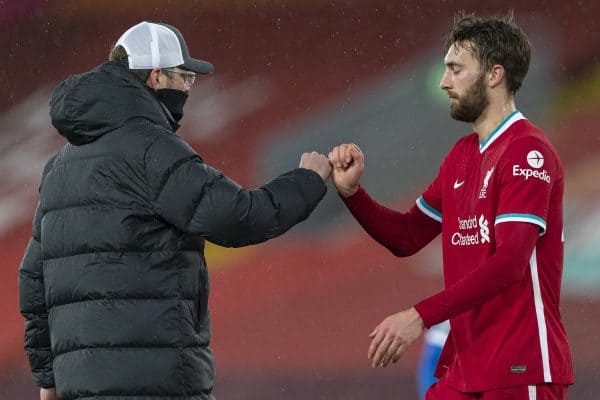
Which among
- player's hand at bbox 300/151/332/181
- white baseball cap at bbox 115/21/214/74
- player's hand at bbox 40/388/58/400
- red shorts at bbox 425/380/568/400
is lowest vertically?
red shorts at bbox 425/380/568/400

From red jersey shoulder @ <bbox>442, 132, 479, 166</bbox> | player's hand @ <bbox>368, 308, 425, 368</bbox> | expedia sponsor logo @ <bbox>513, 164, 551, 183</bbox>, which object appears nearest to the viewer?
player's hand @ <bbox>368, 308, 425, 368</bbox>

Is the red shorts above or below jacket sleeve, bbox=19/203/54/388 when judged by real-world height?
below

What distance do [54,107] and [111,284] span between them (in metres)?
0.47

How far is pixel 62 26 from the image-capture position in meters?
7.50

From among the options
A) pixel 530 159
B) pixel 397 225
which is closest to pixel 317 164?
pixel 397 225

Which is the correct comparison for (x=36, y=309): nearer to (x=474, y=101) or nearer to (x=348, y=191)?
(x=348, y=191)

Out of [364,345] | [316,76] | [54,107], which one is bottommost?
[364,345]

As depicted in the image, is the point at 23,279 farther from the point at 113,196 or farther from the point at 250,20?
the point at 250,20

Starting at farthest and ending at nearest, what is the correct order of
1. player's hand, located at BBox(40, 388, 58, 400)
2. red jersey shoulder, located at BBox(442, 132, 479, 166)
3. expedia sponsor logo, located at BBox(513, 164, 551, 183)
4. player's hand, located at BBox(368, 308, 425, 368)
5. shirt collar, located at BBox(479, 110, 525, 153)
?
player's hand, located at BBox(40, 388, 58, 400) < red jersey shoulder, located at BBox(442, 132, 479, 166) < shirt collar, located at BBox(479, 110, 525, 153) < expedia sponsor logo, located at BBox(513, 164, 551, 183) < player's hand, located at BBox(368, 308, 425, 368)

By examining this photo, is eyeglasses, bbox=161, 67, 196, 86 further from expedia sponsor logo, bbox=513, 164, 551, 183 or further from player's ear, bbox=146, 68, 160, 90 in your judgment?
expedia sponsor logo, bbox=513, 164, 551, 183

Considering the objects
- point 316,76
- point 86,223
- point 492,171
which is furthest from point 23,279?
point 316,76

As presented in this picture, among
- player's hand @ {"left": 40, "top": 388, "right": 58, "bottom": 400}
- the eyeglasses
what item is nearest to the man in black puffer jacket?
the eyeglasses

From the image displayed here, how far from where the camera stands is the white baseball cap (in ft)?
10.1

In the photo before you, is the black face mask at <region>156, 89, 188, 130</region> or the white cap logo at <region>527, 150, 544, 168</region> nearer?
the white cap logo at <region>527, 150, 544, 168</region>
